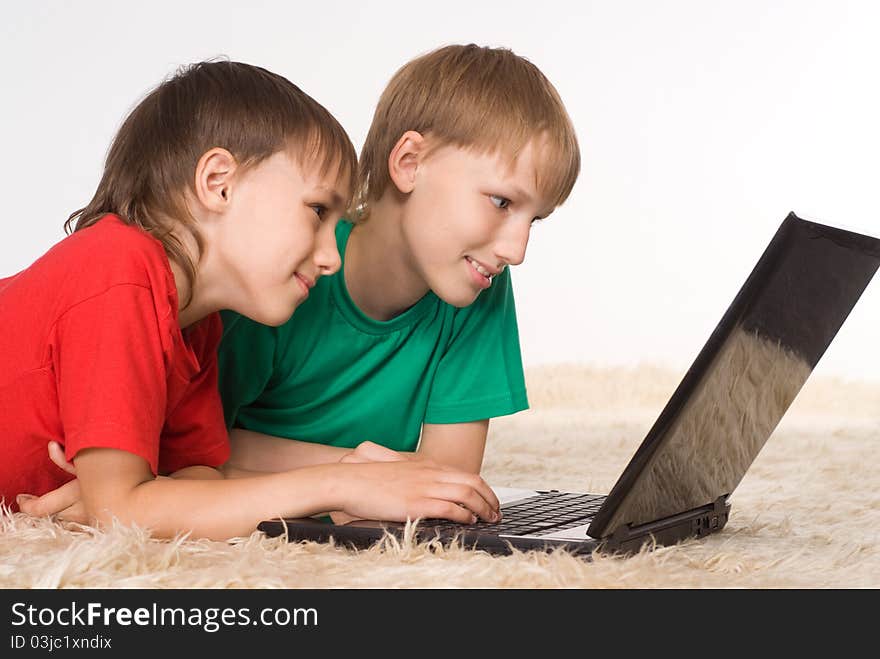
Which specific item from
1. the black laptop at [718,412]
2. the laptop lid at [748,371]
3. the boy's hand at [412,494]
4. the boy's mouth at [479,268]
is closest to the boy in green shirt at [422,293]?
the boy's mouth at [479,268]

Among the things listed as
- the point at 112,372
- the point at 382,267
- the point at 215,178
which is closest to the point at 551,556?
the point at 112,372

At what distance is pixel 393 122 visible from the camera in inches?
58.1

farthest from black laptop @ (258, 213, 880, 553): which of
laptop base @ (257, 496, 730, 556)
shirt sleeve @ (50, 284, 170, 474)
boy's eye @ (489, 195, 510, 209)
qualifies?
boy's eye @ (489, 195, 510, 209)

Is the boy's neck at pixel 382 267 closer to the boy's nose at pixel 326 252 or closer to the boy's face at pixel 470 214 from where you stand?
the boy's face at pixel 470 214

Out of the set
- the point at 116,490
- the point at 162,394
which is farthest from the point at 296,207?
the point at 116,490

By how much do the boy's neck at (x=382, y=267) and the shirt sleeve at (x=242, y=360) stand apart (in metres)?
0.14

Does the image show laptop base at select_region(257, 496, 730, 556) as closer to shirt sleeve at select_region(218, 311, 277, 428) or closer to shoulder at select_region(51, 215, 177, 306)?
shoulder at select_region(51, 215, 177, 306)

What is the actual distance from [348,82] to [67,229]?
179 centimetres

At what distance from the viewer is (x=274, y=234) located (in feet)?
3.89

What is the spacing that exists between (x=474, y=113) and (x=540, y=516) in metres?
0.51

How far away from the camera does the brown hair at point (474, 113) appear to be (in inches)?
52.7

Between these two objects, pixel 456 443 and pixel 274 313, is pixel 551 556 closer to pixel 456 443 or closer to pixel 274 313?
pixel 274 313

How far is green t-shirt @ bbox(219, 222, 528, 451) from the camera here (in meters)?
1.54

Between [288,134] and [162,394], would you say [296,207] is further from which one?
[162,394]
